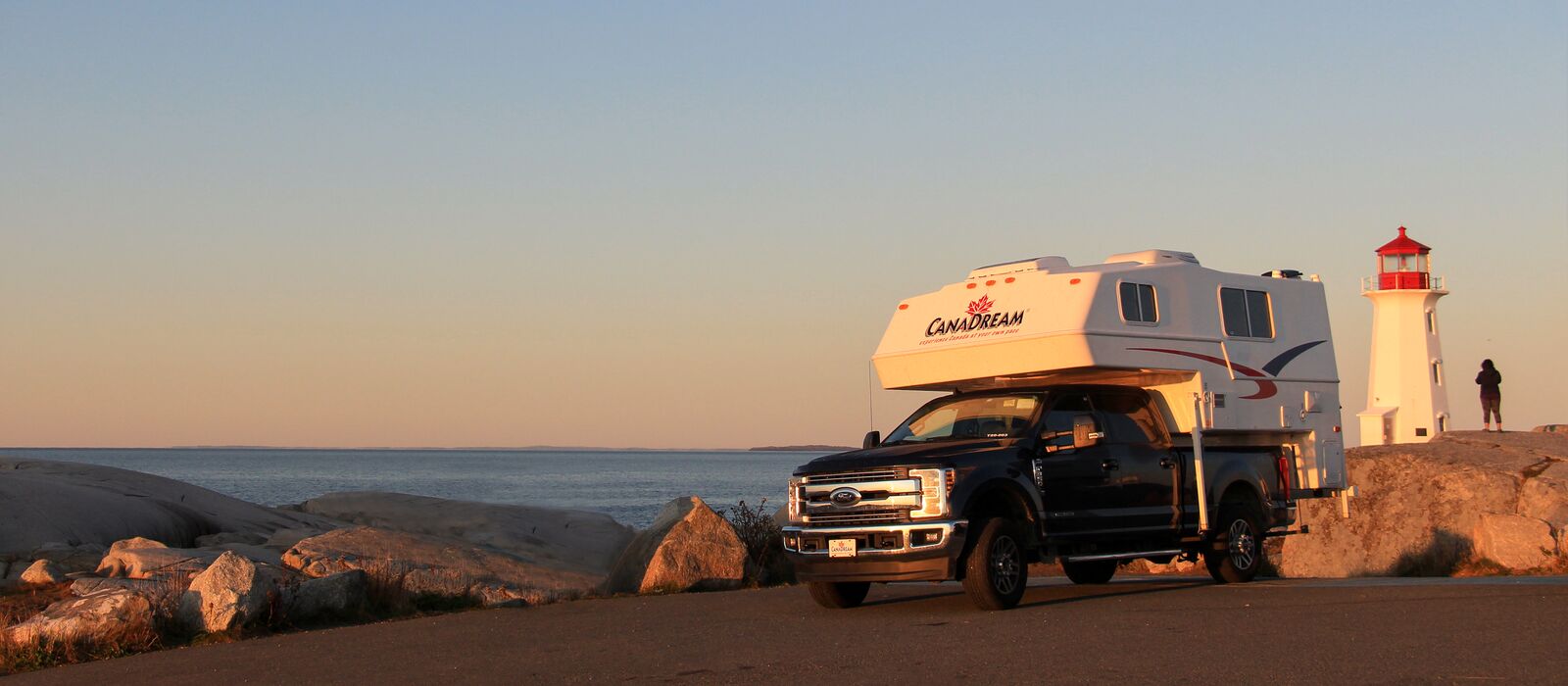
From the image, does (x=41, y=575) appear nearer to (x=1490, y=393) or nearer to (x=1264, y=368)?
(x=1264, y=368)

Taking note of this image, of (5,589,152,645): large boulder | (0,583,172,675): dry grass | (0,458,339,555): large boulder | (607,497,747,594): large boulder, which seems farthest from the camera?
(0,458,339,555): large boulder

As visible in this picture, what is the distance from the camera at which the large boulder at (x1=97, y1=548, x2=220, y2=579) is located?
51.5 feet

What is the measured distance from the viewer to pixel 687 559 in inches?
664

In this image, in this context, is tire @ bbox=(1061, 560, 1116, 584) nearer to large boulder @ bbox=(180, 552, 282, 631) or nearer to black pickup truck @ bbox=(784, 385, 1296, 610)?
black pickup truck @ bbox=(784, 385, 1296, 610)

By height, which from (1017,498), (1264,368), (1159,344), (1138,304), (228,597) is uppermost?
(1138,304)

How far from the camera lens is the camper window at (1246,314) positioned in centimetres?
1627

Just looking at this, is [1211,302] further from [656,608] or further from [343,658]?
[343,658]

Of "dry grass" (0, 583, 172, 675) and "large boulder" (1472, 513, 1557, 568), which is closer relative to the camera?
"dry grass" (0, 583, 172, 675)

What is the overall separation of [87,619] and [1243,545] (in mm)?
11096

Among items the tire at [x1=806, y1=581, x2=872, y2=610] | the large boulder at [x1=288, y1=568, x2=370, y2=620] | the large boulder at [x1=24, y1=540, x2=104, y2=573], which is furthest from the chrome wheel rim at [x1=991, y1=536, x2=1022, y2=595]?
the large boulder at [x1=24, y1=540, x2=104, y2=573]

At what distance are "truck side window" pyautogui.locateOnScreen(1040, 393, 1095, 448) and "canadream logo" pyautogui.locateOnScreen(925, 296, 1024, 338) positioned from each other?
2.91 ft

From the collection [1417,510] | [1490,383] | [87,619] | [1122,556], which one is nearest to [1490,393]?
[1490,383]

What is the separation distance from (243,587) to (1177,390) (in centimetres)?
911

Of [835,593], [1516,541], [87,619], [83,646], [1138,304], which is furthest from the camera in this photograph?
[1516,541]
